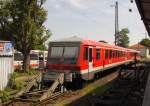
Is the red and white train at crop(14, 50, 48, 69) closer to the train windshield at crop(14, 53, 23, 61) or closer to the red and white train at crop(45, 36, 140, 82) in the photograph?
the train windshield at crop(14, 53, 23, 61)

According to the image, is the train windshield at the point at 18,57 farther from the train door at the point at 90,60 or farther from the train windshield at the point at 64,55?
the train windshield at the point at 64,55

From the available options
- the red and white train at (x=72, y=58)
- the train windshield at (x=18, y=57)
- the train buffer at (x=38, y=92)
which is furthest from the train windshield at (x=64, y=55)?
the train windshield at (x=18, y=57)

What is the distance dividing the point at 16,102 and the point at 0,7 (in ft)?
67.3

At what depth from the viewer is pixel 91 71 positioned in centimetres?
2069

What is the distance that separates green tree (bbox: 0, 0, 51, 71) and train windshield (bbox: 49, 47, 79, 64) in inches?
516

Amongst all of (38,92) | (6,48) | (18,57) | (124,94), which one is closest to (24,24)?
(18,57)

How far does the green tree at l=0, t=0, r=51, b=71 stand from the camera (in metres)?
32.2

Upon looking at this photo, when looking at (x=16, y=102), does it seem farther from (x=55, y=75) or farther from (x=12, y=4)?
(x=12, y=4)

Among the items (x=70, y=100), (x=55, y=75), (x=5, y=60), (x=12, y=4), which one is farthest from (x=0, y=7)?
(x=70, y=100)

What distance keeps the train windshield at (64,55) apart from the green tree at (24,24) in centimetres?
1311

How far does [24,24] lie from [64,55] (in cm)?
1419

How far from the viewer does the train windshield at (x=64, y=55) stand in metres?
18.8

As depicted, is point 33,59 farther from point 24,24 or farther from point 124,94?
point 124,94

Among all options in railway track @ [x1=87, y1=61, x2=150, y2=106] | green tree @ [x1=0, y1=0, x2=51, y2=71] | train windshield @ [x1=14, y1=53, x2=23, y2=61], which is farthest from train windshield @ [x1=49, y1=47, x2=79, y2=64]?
train windshield @ [x1=14, y1=53, x2=23, y2=61]
